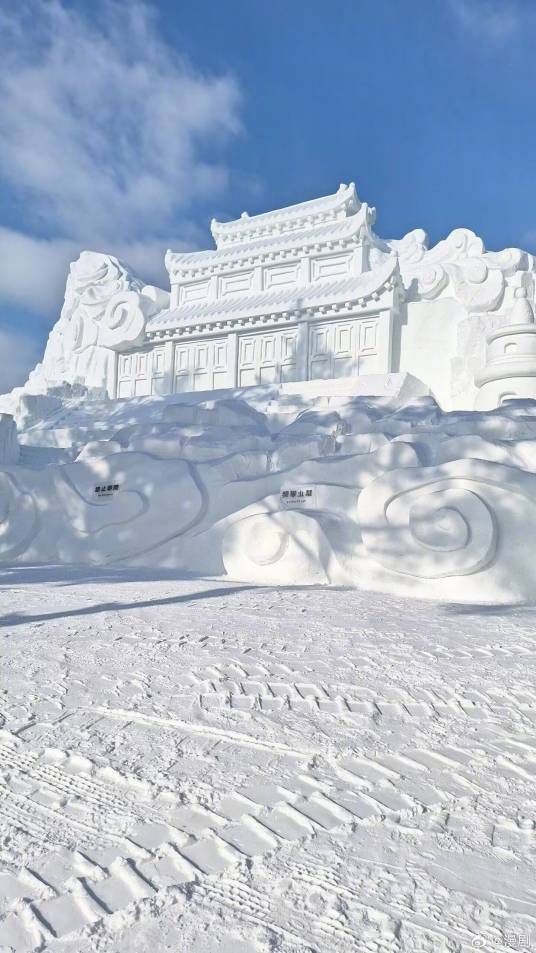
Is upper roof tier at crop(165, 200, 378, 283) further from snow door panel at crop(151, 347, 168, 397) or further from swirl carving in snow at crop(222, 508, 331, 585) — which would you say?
swirl carving in snow at crop(222, 508, 331, 585)

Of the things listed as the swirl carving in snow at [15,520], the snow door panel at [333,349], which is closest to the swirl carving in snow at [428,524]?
the swirl carving in snow at [15,520]

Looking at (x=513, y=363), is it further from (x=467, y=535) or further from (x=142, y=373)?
(x=142, y=373)

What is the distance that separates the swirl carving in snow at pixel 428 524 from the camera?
4508 millimetres

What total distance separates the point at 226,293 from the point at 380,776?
2002cm

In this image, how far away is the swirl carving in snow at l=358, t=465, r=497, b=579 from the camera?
451 cm

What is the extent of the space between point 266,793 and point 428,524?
10.5 feet

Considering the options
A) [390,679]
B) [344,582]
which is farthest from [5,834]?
[344,582]

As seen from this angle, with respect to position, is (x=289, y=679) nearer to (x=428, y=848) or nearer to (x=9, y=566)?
(x=428, y=848)

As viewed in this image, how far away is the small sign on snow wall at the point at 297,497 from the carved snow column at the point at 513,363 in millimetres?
6107

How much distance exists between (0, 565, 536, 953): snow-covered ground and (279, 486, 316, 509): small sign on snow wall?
7.93ft

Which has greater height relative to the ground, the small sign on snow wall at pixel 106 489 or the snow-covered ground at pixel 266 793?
the small sign on snow wall at pixel 106 489

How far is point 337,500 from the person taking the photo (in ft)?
18.1

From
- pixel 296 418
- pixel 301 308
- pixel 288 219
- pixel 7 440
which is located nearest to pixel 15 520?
pixel 7 440

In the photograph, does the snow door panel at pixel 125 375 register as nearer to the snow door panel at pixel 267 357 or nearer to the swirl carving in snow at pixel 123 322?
the swirl carving in snow at pixel 123 322
